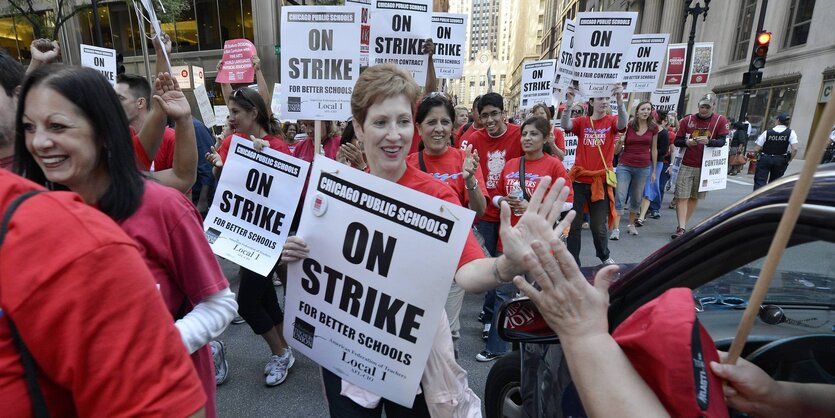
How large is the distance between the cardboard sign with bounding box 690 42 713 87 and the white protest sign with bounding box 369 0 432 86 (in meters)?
9.90

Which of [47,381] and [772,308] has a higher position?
[47,381]

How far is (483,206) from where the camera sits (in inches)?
118

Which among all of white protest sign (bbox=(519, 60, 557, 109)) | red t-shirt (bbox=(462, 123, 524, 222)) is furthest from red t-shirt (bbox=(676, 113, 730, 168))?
red t-shirt (bbox=(462, 123, 524, 222))

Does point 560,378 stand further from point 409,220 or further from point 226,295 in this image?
point 226,295

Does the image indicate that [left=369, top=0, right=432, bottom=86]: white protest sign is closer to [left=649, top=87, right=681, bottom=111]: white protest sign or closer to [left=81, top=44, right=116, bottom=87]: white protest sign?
[left=81, top=44, right=116, bottom=87]: white protest sign

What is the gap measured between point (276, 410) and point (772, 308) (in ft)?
9.61

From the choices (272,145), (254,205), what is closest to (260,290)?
(254,205)

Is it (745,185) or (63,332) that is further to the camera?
(745,185)

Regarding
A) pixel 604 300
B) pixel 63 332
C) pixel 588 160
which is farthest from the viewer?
pixel 588 160

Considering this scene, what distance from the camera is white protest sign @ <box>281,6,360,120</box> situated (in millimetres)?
3312

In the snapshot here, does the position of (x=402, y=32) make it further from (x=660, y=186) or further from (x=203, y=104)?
(x=660, y=186)

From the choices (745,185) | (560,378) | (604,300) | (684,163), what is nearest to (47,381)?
(604,300)

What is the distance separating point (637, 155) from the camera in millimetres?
6781

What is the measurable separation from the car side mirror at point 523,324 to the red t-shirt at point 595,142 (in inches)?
151
